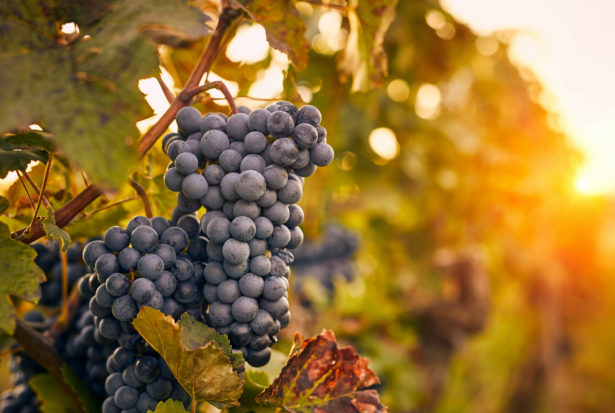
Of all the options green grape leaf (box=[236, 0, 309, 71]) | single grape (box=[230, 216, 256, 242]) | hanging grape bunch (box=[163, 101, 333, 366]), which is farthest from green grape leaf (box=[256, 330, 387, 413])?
green grape leaf (box=[236, 0, 309, 71])

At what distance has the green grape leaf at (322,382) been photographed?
1.96ft

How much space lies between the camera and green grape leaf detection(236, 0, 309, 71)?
641 millimetres

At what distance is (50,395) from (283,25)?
65cm

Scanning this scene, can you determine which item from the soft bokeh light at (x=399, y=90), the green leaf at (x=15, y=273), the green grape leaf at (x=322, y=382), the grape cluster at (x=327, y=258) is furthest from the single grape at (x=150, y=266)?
the soft bokeh light at (x=399, y=90)

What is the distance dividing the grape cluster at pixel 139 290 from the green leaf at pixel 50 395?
5.4 inches

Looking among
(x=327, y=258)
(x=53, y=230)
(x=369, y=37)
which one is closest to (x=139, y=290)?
(x=53, y=230)

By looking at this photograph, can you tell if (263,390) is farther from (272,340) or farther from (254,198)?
(254,198)

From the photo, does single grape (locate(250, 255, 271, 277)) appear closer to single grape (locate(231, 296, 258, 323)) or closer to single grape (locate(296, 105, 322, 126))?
single grape (locate(231, 296, 258, 323))

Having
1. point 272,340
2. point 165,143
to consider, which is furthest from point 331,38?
point 272,340

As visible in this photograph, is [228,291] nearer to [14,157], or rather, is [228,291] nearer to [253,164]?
[253,164]

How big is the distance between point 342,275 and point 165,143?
5.06ft

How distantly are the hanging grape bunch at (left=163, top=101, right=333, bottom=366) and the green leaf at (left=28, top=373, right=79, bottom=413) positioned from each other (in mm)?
322

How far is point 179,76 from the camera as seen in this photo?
4.03ft

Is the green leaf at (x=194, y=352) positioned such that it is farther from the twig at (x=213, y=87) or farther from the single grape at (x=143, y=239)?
the twig at (x=213, y=87)
